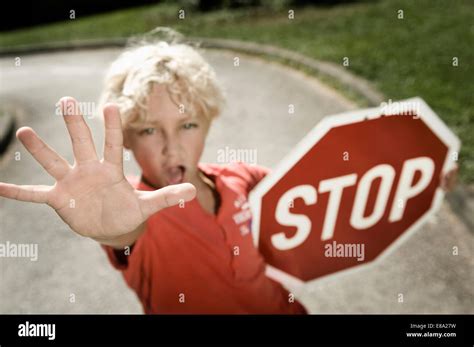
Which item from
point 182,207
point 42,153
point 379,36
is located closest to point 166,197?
point 42,153

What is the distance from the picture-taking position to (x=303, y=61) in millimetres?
6273

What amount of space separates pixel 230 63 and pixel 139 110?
5135mm

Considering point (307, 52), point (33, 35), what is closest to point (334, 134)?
point (307, 52)

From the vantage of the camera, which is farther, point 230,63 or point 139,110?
point 230,63

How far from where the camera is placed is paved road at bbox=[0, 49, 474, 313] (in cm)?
285

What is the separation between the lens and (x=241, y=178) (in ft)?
6.79

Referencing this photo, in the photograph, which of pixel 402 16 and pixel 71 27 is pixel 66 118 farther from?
pixel 71 27

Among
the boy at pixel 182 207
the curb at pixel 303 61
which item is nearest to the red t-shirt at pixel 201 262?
the boy at pixel 182 207

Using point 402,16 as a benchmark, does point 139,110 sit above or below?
below

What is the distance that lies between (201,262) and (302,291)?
1.19 m

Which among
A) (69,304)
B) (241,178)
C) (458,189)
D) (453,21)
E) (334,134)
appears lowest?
(69,304)

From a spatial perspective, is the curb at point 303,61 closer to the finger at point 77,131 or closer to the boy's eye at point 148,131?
the boy's eye at point 148,131

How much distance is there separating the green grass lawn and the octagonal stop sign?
211cm
